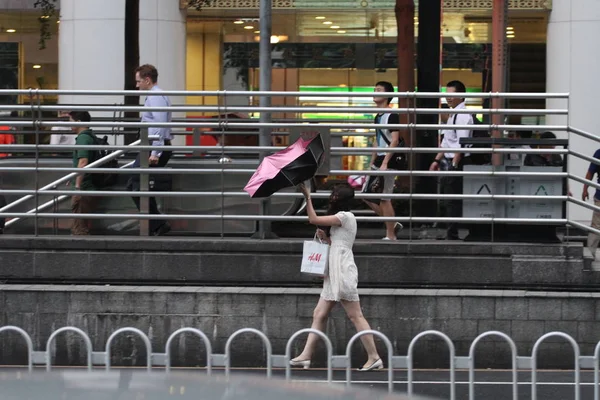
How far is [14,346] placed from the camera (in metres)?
11.3

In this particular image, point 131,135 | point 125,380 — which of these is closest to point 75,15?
point 131,135

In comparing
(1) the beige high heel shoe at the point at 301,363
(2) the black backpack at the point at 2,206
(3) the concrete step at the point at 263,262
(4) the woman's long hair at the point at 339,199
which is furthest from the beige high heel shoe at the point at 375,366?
(2) the black backpack at the point at 2,206

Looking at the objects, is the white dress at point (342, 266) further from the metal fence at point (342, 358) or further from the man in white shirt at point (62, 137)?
the man in white shirt at point (62, 137)

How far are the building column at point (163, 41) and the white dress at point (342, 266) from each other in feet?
42.5

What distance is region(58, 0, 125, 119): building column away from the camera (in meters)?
22.9

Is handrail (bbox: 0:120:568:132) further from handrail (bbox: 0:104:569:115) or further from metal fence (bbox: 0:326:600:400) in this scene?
metal fence (bbox: 0:326:600:400)

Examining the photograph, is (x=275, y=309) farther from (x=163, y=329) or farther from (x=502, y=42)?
(x=502, y=42)

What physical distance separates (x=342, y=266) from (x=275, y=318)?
118cm

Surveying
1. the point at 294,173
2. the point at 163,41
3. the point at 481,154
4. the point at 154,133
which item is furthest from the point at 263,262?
the point at 163,41

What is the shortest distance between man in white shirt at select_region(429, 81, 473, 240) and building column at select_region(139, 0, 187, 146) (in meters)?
11.1

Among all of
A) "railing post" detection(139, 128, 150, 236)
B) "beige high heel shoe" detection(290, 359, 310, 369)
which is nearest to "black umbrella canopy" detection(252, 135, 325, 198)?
"beige high heel shoe" detection(290, 359, 310, 369)

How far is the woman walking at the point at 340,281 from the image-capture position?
10.3 m

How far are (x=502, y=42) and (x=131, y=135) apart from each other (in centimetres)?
421

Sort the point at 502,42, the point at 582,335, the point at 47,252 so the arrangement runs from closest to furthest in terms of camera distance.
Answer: the point at 582,335, the point at 47,252, the point at 502,42
